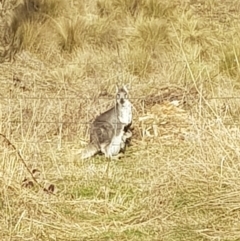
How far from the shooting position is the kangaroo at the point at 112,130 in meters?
6.47

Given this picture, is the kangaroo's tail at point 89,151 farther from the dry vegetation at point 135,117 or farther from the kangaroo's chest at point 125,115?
the kangaroo's chest at point 125,115

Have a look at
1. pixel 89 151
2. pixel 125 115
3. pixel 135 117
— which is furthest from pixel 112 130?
pixel 135 117

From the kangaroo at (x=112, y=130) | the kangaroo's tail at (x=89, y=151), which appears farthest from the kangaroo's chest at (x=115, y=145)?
the kangaroo's tail at (x=89, y=151)

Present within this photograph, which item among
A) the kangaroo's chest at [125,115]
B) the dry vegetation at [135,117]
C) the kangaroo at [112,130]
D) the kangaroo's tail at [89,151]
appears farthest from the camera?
the kangaroo's chest at [125,115]

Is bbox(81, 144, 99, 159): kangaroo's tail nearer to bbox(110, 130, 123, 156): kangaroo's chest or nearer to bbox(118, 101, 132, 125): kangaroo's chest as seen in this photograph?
bbox(110, 130, 123, 156): kangaroo's chest

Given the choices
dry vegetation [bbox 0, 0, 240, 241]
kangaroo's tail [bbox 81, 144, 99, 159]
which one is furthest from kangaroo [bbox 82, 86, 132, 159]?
dry vegetation [bbox 0, 0, 240, 241]

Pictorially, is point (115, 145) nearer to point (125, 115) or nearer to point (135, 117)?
point (125, 115)

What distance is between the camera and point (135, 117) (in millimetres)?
7297

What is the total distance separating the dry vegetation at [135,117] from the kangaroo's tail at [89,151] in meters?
0.09

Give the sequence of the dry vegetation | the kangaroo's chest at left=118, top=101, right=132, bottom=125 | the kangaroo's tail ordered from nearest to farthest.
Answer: the dry vegetation → the kangaroo's tail → the kangaroo's chest at left=118, top=101, right=132, bottom=125

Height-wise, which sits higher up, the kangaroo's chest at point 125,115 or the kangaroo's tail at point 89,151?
the kangaroo's chest at point 125,115

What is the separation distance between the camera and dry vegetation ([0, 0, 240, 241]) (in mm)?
4758

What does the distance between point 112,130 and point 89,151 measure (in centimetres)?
37

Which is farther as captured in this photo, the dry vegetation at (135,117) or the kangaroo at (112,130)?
the kangaroo at (112,130)
